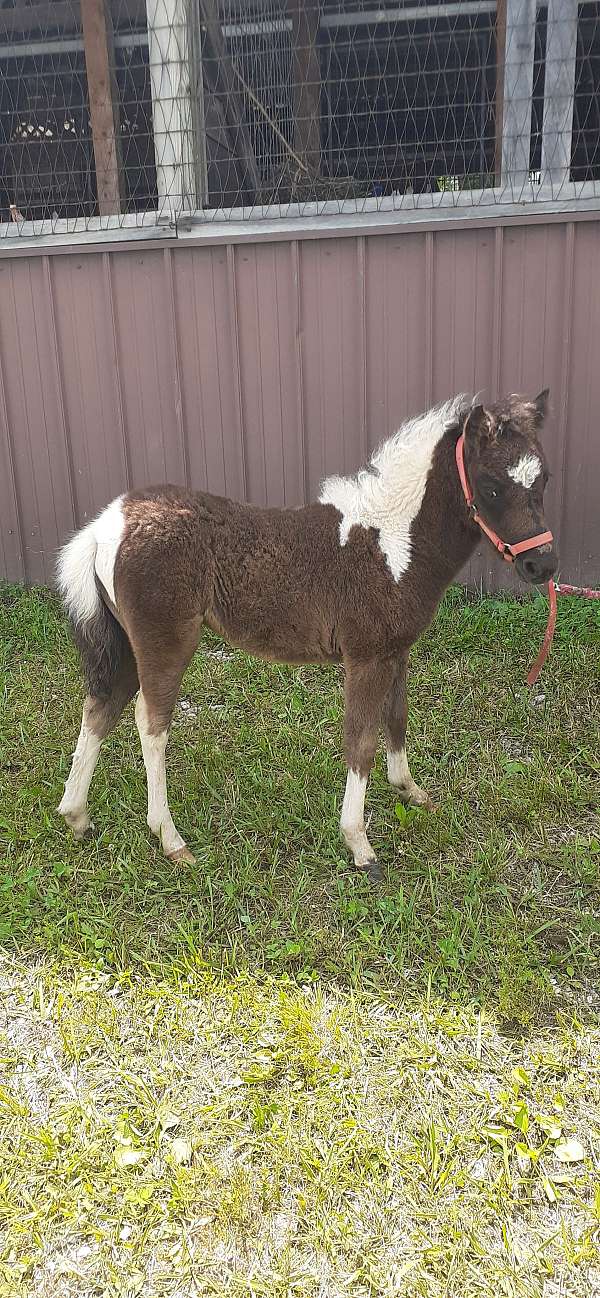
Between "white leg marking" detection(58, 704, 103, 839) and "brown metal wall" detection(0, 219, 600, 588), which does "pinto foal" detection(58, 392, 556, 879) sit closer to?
"white leg marking" detection(58, 704, 103, 839)

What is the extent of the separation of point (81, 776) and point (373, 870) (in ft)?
3.81

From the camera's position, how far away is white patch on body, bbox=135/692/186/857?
297 centimetres

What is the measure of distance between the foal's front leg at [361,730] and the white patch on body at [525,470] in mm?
777

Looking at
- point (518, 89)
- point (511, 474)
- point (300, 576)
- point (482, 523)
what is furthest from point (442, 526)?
point (518, 89)

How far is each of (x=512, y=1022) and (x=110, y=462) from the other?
4165mm

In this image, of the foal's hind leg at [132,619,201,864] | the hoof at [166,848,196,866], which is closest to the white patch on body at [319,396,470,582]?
the foal's hind leg at [132,619,201,864]

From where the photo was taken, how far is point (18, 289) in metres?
5.11

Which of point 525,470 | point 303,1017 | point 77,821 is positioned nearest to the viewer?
point 303,1017

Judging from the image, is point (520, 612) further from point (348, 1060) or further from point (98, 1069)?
point (98, 1069)

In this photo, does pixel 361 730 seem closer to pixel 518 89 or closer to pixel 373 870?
pixel 373 870

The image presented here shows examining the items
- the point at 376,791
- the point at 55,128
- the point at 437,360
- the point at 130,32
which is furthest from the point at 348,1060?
the point at 55,128

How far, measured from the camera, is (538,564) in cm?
256

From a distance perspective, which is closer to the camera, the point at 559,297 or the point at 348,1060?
the point at 348,1060

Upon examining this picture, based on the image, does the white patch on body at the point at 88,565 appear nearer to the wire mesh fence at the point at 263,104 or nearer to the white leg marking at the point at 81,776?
the white leg marking at the point at 81,776
